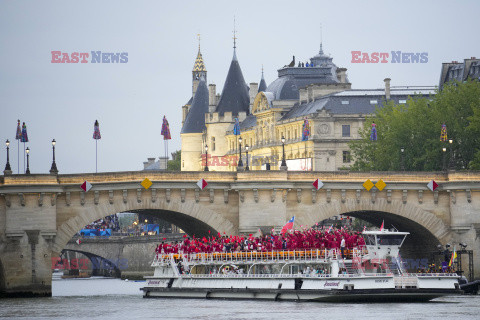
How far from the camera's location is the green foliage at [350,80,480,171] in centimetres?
13162

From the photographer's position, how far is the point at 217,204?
107 m

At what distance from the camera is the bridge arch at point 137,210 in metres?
105

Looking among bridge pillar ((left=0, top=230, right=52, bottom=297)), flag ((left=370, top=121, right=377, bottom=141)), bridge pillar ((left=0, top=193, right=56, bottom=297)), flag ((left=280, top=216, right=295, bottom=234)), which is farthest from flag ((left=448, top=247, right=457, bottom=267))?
flag ((left=370, top=121, right=377, bottom=141))

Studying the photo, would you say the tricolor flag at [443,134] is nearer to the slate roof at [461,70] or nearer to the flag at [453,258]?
the flag at [453,258]

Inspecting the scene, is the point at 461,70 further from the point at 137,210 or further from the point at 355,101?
the point at 137,210

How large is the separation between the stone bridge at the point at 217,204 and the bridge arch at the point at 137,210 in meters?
0.07

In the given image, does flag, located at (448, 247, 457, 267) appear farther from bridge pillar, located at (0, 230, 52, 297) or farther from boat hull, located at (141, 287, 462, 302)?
bridge pillar, located at (0, 230, 52, 297)

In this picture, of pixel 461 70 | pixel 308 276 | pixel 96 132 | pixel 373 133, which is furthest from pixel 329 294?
pixel 461 70

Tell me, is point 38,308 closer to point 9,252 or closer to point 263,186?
point 9,252

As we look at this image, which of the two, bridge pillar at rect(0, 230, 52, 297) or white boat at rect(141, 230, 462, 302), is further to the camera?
bridge pillar at rect(0, 230, 52, 297)

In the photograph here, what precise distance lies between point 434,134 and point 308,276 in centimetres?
4258

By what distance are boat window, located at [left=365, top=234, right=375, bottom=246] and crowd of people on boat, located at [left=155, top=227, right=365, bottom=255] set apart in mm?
321

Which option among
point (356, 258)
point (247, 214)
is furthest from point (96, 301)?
point (356, 258)

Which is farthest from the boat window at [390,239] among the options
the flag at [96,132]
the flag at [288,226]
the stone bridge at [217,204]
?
the flag at [96,132]
